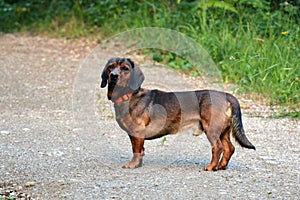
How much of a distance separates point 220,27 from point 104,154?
4963 millimetres

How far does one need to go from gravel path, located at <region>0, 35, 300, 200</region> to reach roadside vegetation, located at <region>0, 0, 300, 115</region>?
0.54m

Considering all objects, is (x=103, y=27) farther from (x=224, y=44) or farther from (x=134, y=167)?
(x=134, y=167)

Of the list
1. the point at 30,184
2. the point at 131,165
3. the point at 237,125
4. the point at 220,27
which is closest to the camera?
the point at 30,184

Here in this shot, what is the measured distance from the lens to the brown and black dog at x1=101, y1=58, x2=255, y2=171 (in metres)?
5.34

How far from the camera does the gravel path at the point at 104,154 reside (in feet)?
15.9

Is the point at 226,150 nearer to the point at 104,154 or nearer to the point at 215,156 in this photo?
the point at 215,156

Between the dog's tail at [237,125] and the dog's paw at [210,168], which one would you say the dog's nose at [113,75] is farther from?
the dog's paw at [210,168]

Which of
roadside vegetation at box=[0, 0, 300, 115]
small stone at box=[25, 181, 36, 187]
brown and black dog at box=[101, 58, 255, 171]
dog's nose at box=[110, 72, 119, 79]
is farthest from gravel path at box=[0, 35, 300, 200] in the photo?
dog's nose at box=[110, 72, 119, 79]

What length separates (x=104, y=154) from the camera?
6.10 m

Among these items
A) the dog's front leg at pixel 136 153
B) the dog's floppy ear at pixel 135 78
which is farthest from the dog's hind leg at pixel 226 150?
the dog's floppy ear at pixel 135 78

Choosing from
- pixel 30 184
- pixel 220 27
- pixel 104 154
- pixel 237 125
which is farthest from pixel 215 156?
pixel 220 27

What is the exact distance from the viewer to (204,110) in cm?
536

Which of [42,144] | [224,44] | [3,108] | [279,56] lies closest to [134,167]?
[42,144]

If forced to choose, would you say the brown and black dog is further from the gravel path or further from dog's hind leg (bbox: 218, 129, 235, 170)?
the gravel path
